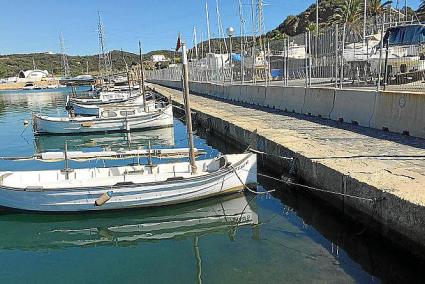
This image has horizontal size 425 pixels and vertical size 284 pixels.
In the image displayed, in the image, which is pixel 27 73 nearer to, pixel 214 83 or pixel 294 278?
pixel 214 83

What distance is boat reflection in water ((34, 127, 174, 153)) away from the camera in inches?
989

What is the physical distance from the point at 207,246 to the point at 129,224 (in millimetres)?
2642

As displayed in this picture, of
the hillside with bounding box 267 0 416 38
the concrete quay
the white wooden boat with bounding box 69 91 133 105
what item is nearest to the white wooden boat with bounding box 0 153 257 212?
the concrete quay

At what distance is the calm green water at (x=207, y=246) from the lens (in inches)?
303

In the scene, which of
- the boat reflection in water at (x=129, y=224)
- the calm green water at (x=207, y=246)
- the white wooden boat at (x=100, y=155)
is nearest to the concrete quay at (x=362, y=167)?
the calm green water at (x=207, y=246)

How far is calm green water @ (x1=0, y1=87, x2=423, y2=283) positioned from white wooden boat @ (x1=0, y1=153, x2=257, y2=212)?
421 millimetres

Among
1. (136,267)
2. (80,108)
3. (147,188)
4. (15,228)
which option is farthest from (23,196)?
(80,108)

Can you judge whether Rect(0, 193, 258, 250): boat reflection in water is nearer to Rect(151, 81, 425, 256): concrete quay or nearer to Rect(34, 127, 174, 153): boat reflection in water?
Rect(151, 81, 425, 256): concrete quay

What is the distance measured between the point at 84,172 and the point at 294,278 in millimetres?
7353

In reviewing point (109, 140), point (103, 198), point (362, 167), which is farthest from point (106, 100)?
point (362, 167)

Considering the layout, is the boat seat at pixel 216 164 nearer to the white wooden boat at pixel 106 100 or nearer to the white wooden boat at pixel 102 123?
the white wooden boat at pixel 102 123

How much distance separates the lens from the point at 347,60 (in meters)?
18.6

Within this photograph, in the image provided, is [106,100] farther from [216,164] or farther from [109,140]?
[216,164]

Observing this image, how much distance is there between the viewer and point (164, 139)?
26.2 meters
